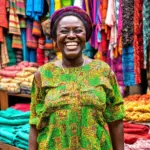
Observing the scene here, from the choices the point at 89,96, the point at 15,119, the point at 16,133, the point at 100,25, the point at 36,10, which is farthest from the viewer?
the point at 36,10

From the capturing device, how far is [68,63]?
54.4 inches

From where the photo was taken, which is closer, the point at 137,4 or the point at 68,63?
the point at 68,63

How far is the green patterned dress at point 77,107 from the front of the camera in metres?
1.29

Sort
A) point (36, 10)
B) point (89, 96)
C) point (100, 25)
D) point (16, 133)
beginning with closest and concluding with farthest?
point (89, 96), point (16, 133), point (100, 25), point (36, 10)

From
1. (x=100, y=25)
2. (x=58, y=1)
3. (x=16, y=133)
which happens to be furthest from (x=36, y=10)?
(x=16, y=133)

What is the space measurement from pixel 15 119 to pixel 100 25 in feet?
4.17

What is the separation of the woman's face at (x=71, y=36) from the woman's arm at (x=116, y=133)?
34cm

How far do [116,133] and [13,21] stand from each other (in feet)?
9.63

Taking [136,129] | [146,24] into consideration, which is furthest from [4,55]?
[136,129]

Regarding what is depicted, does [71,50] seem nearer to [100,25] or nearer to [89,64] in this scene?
[89,64]

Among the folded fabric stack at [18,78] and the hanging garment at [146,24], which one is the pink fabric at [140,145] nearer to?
the hanging garment at [146,24]

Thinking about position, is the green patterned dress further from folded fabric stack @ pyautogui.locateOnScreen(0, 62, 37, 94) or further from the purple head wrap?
folded fabric stack @ pyautogui.locateOnScreen(0, 62, 37, 94)

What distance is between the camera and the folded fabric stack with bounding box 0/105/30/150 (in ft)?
8.45

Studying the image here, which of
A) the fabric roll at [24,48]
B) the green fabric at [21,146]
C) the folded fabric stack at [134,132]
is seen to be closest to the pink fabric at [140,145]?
the folded fabric stack at [134,132]
